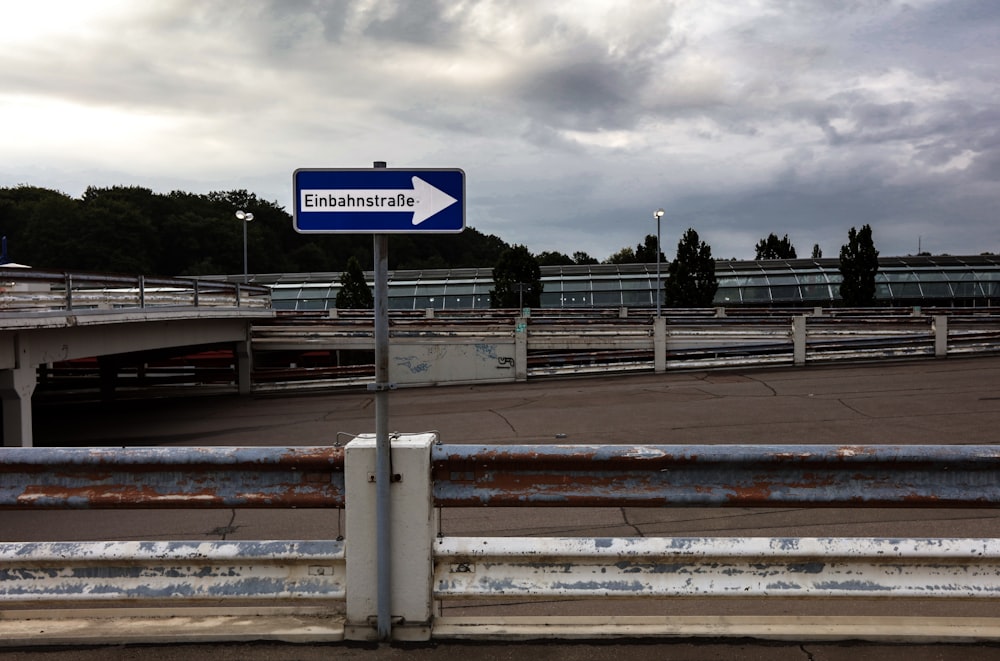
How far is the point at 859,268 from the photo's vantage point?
50.4 meters

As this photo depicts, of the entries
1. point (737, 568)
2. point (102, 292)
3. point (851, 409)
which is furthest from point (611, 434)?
point (102, 292)

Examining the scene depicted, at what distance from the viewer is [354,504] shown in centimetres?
357

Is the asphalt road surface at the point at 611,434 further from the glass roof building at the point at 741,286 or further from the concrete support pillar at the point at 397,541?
the glass roof building at the point at 741,286

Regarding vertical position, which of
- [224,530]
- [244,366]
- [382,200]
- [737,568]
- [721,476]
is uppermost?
[382,200]

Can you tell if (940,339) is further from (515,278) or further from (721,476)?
(515,278)

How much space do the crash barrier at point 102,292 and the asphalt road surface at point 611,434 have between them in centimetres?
328

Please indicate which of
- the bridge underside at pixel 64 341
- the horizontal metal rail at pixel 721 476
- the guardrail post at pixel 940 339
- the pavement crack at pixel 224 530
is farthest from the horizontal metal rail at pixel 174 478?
the guardrail post at pixel 940 339

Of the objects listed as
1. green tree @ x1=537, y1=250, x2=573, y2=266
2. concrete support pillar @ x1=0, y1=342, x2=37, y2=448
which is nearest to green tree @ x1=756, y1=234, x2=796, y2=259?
green tree @ x1=537, y1=250, x2=573, y2=266

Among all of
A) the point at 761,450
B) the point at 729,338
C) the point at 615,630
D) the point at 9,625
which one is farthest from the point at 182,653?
the point at 729,338

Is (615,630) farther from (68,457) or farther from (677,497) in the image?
(68,457)

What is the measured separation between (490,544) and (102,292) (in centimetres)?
1672

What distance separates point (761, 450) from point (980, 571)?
3.79ft

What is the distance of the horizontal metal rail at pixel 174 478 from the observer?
3.59 m

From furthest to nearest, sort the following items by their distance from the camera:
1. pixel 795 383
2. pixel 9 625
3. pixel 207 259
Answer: pixel 207 259 → pixel 795 383 → pixel 9 625
